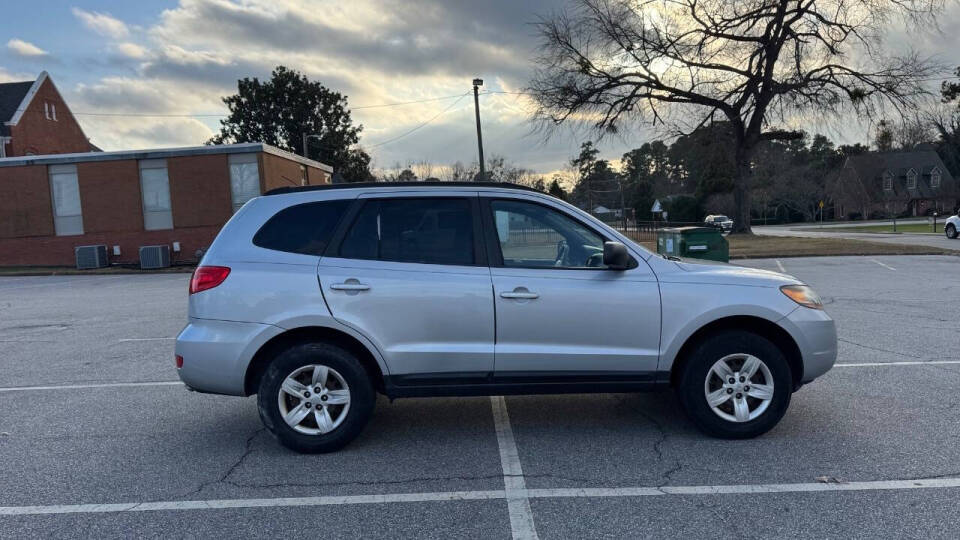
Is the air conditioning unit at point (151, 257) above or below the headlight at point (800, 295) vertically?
above

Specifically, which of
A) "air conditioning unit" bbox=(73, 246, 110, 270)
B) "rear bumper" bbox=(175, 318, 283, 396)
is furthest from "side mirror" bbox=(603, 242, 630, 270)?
"air conditioning unit" bbox=(73, 246, 110, 270)

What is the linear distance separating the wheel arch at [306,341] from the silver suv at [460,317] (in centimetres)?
1

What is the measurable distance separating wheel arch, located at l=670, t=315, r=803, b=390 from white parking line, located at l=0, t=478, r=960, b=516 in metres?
0.97

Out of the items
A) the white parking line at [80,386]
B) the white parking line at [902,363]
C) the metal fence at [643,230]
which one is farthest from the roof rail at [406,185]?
the metal fence at [643,230]

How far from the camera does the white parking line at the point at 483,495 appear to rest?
3.59m

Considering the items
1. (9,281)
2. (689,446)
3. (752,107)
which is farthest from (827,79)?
(9,281)

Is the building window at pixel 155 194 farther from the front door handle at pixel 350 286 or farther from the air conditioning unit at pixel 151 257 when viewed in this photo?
the front door handle at pixel 350 286

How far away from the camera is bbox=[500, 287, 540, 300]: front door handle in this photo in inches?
167

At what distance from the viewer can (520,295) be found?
425cm

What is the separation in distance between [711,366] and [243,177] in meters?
22.8

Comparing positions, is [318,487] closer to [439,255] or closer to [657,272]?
[439,255]

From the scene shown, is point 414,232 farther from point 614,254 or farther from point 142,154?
point 142,154

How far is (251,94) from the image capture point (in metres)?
47.6

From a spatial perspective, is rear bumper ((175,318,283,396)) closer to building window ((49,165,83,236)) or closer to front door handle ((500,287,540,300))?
front door handle ((500,287,540,300))
